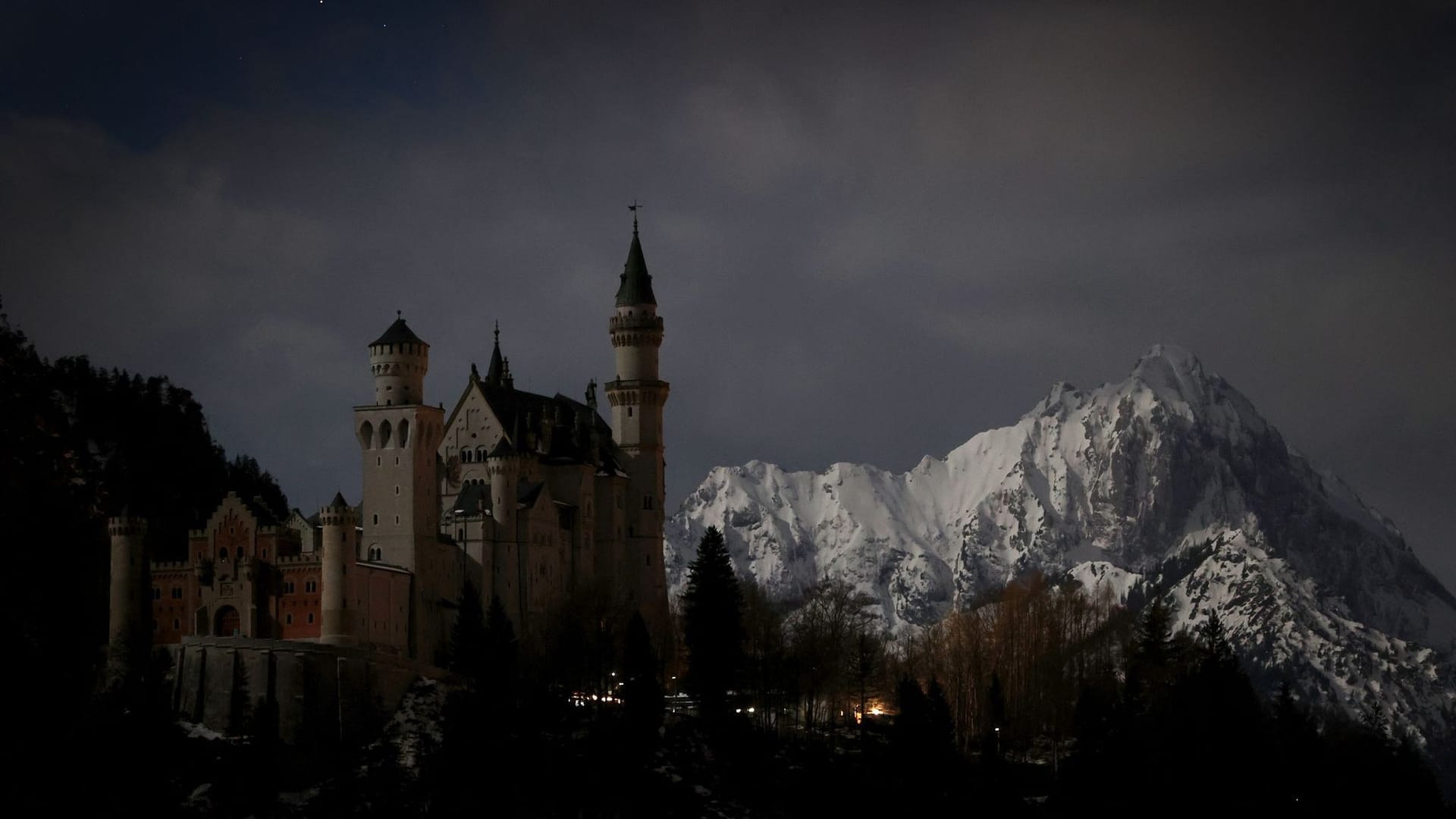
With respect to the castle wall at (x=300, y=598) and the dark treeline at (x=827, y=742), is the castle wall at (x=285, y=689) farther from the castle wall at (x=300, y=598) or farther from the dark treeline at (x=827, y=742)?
the castle wall at (x=300, y=598)

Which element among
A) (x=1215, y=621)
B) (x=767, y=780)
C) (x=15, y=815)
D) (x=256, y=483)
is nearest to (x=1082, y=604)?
(x=1215, y=621)

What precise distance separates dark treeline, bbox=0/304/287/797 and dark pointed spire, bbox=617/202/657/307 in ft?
91.3

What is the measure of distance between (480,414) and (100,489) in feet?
84.0

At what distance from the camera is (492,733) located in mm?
115312

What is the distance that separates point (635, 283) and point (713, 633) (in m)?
38.5

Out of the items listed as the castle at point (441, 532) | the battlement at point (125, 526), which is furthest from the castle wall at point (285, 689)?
the battlement at point (125, 526)

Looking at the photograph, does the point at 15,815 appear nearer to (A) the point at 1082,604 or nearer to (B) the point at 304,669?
(B) the point at 304,669

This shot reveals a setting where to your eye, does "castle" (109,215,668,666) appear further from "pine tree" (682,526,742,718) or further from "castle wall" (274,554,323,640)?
"pine tree" (682,526,742,718)

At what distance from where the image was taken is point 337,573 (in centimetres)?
12562

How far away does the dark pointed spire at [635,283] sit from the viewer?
161375 mm

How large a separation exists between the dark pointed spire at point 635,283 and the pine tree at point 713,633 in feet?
100

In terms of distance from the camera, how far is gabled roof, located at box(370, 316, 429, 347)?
135m

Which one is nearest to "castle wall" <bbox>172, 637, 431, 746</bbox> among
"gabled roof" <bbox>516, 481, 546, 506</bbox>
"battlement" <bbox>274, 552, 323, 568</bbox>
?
"battlement" <bbox>274, 552, 323, 568</bbox>

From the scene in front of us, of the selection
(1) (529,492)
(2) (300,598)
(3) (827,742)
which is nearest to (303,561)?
(2) (300,598)
